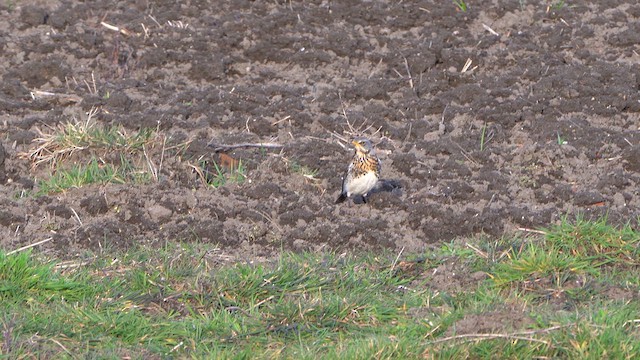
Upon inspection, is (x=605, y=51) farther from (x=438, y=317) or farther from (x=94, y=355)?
(x=94, y=355)

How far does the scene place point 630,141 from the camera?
9039mm

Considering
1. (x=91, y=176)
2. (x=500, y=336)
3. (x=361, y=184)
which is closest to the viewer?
(x=500, y=336)

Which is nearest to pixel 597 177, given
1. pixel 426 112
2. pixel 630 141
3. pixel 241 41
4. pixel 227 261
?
pixel 630 141

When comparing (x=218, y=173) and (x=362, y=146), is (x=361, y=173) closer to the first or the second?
(x=362, y=146)

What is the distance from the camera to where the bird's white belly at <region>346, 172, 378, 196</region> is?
8094mm

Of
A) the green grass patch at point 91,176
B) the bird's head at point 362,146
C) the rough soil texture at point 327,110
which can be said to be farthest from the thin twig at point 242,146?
the bird's head at point 362,146

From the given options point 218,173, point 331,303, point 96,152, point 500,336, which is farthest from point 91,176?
A: point 500,336

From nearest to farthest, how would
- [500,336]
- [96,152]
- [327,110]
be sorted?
1. [500,336]
2. [96,152]
3. [327,110]

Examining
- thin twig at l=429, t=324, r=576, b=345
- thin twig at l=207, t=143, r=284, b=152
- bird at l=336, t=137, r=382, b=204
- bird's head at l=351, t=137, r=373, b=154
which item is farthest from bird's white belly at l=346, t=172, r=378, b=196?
thin twig at l=429, t=324, r=576, b=345

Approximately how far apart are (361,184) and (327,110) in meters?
1.83

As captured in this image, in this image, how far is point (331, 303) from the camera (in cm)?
629

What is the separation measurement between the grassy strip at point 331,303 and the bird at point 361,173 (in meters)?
0.89

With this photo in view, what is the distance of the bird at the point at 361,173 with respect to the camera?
8117mm

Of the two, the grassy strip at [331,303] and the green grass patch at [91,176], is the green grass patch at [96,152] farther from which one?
the grassy strip at [331,303]
